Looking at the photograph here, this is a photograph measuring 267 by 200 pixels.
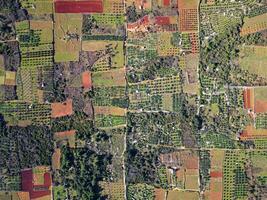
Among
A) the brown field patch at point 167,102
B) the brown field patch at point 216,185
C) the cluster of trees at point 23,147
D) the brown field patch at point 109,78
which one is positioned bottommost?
the brown field patch at point 216,185

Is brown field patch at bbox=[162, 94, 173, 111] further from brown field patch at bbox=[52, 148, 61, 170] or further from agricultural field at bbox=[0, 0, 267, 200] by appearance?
brown field patch at bbox=[52, 148, 61, 170]

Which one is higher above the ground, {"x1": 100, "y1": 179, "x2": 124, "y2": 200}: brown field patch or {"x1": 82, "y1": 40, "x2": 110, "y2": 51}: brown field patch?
{"x1": 82, "y1": 40, "x2": 110, "y2": 51}: brown field patch

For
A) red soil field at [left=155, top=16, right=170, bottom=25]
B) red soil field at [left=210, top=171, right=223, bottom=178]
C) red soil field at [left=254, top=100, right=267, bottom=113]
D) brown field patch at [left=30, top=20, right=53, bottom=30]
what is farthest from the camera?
brown field patch at [left=30, top=20, right=53, bottom=30]

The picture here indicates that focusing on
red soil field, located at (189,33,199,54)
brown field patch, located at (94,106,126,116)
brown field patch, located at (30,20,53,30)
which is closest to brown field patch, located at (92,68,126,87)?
brown field patch, located at (94,106,126,116)

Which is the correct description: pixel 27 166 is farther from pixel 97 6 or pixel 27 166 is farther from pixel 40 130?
pixel 97 6

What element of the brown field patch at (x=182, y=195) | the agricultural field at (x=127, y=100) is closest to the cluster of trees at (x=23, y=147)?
the agricultural field at (x=127, y=100)

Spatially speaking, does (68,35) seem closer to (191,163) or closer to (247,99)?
(191,163)

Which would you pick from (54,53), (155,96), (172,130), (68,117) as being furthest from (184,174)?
(54,53)

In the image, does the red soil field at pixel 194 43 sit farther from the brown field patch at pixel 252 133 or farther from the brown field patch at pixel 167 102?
the brown field patch at pixel 252 133
